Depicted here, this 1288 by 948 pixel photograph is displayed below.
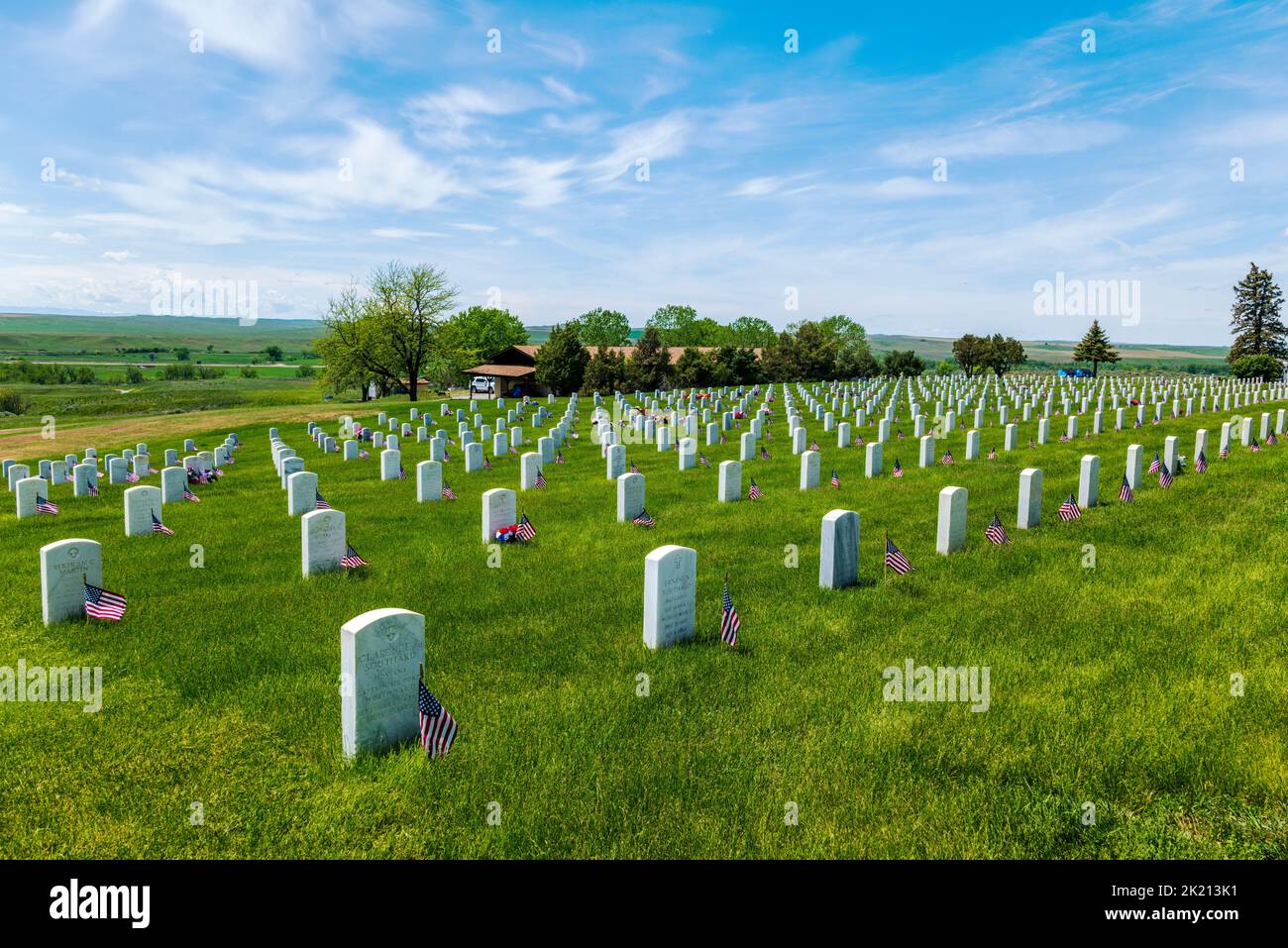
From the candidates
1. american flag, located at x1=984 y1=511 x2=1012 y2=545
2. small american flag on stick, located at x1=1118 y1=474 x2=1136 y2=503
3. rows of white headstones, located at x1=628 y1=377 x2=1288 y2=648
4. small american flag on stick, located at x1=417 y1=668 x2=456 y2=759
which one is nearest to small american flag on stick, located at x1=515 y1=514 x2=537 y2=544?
rows of white headstones, located at x1=628 y1=377 x2=1288 y2=648

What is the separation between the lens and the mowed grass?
4.48 metres

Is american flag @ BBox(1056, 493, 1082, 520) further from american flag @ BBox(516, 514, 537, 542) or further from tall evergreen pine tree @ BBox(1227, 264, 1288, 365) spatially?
tall evergreen pine tree @ BBox(1227, 264, 1288, 365)

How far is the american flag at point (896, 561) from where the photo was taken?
9703mm

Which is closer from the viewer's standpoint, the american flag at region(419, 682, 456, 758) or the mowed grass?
the mowed grass

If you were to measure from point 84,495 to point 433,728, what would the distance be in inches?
710

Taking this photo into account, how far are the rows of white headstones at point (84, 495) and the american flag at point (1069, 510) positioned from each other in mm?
13961

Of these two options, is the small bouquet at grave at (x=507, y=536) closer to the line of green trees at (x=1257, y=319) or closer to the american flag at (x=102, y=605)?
the american flag at (x=102, y=605)

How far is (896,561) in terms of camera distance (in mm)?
9758

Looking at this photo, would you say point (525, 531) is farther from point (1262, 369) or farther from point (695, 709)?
point (1262, 369)

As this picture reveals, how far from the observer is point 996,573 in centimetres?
955

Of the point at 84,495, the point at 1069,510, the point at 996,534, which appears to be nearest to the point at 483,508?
the point at 996,534

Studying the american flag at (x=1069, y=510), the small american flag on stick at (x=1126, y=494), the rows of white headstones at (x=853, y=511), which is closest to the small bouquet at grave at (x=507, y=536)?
the rows of white headstones at (x=853, y=511)

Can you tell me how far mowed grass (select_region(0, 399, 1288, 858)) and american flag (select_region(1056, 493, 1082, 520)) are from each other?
59cm
